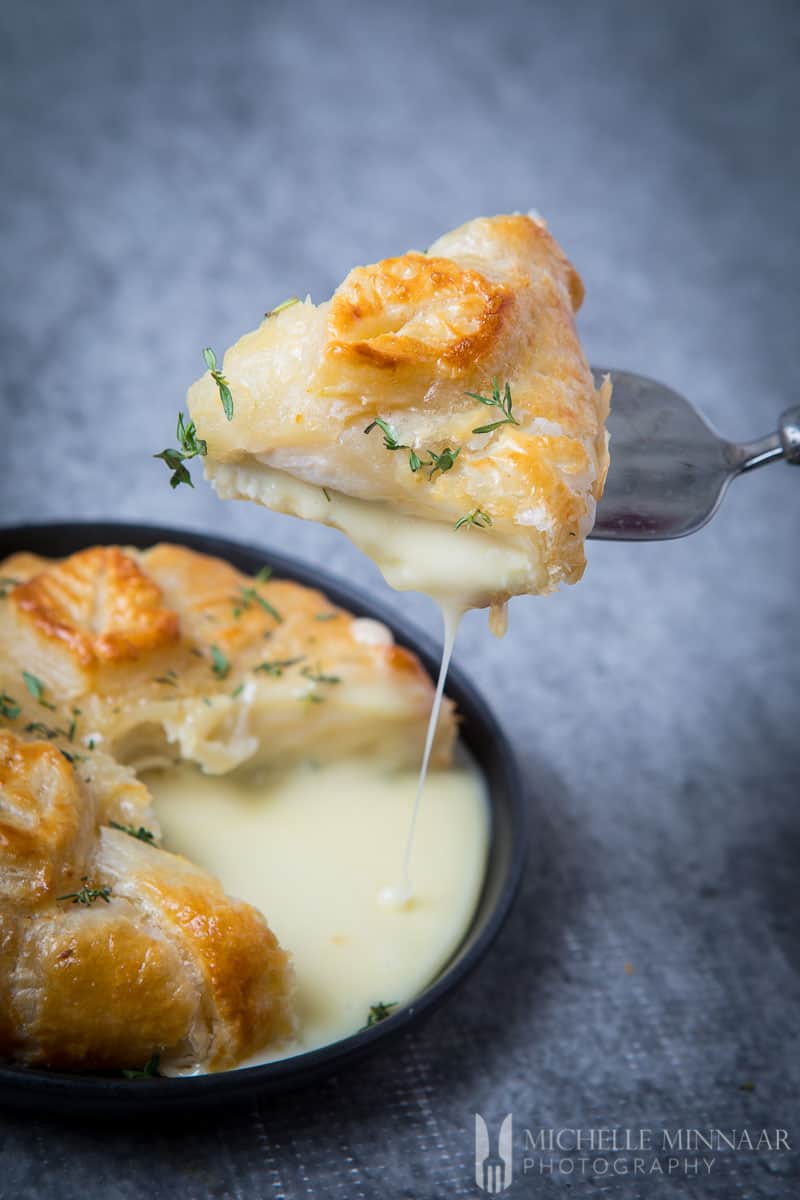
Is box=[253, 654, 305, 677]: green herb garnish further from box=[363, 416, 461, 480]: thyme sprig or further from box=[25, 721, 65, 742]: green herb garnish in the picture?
box=[363, 416, 461, 480]: thyme sprig

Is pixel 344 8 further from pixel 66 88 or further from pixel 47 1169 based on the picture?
pixel 47 1169

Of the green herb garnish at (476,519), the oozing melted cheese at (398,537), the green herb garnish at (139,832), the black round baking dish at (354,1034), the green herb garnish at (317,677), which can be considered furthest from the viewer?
the green herb garnish at (317,677)

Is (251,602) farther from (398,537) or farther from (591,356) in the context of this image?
(591,356)

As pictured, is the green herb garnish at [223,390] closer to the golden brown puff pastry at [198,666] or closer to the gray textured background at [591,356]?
the golden brown puff pastry at [198,666]

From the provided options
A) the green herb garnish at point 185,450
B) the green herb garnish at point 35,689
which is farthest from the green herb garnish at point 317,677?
the green herb garnish at point 185,450

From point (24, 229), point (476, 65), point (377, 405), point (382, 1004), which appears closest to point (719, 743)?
point (382, 1004)

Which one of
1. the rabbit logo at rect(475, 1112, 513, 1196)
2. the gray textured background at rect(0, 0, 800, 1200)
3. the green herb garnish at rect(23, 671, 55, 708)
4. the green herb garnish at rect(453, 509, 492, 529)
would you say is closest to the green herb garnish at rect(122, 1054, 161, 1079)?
the gray textured background at rect(0, 0, 800, 1200)
